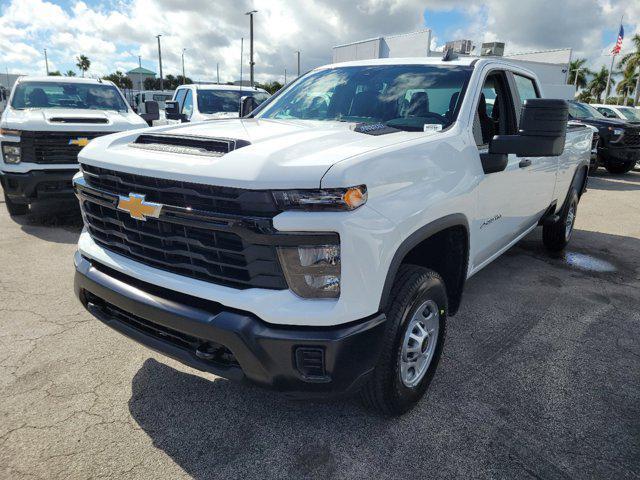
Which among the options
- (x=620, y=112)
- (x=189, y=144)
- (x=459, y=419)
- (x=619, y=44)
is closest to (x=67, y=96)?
(x=189, y=144)

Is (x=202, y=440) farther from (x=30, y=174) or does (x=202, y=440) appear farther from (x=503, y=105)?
(x=30, y=174)

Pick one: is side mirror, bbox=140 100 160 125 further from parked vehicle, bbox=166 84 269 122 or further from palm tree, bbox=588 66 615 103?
palm tree, bbox=588 66 615 103

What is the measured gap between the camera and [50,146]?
233 inches

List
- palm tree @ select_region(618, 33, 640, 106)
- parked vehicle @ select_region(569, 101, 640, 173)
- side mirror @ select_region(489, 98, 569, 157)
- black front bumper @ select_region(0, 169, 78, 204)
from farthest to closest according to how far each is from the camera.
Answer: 1. palm tree @ select_region(618, 33, 640, 106)
2. parked vehicle @ select_region(569, 101, 640, 173)
3. black front bumper @ select_region(0, 169, 78, 204)
4. side mirror @ select_region(489, 98, 569, 157)

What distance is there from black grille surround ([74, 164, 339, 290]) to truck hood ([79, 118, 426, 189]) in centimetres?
5

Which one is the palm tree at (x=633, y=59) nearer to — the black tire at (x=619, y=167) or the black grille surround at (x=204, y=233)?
the black tire at (x=619, y=167)

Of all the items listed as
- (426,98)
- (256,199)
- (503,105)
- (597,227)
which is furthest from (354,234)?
(597,227)

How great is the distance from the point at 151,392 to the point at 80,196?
1.19 m

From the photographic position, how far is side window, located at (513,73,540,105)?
3.87 meters

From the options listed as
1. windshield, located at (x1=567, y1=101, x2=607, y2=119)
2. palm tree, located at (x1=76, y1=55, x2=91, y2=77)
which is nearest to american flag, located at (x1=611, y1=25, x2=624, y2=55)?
windshield, located at (x1=567, y1=101, x2=607, y2=119)

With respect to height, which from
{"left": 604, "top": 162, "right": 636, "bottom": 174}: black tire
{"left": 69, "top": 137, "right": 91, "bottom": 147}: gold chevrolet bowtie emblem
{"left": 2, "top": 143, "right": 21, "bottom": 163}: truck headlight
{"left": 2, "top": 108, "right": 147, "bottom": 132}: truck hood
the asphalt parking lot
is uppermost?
{"left": 2, "top": 108, "right": 147, "bottom": 132}: truck hood

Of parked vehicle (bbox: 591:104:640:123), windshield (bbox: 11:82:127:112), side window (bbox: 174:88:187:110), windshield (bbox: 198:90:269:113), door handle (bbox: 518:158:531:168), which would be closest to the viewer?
door handle (bbox: 518:158:531:168)

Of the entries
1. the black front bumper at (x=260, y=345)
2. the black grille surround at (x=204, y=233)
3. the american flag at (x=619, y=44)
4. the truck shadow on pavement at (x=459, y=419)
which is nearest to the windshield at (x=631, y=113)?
the truck shadow on pavement at (x=459, y=419)

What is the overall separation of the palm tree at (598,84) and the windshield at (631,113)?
2291 inches
